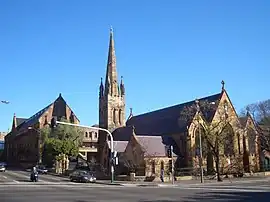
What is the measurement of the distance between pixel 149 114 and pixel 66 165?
78.3 feet

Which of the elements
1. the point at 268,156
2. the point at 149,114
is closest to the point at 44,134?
the point at 149,114

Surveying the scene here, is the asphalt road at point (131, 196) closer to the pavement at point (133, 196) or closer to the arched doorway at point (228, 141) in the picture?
the pavement at point (133, 196)

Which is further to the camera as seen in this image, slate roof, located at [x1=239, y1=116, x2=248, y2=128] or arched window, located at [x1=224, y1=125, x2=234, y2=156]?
slate roof, located at [x1=239, y1=116, x2=248, y2=128]

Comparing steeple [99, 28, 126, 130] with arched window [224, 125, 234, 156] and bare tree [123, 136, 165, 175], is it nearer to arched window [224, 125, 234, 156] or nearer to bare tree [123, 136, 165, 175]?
bare tree [123, 136, 165, 175]

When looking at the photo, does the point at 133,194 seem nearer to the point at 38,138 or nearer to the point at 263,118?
the point at 263,118

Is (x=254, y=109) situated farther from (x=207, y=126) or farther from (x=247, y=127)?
(x=207, y=126)

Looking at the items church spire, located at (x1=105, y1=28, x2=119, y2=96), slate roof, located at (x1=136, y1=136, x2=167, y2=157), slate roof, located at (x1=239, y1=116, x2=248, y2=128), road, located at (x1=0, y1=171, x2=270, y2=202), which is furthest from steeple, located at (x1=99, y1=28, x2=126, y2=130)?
road, located at (x1=0, y1=171, x2=270, y2=202)

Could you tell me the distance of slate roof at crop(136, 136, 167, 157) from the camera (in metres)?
62.9

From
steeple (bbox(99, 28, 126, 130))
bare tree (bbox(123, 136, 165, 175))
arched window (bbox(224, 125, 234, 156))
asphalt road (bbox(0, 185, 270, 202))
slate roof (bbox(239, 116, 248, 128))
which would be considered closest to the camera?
asphalt road (bbox(0, 185, 270, 202))

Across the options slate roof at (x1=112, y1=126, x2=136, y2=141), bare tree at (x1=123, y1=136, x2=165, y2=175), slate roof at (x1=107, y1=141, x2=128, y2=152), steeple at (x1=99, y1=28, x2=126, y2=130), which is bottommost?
bare tree at (x1=123, y1=136, x2=165, y2=175)

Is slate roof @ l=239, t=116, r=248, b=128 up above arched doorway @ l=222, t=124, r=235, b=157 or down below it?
above

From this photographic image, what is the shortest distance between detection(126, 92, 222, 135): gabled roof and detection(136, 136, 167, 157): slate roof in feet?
15.5

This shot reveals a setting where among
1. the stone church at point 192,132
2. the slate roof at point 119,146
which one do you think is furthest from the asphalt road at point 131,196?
the slate roof at point 119,146

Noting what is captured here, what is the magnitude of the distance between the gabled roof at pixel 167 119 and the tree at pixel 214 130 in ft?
2.73
